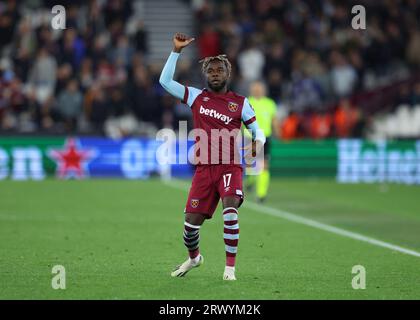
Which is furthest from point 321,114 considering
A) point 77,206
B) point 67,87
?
point 77,206

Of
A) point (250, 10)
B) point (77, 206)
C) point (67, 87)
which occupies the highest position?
point (250, 10)

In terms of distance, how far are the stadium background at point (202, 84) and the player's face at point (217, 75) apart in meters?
10.7

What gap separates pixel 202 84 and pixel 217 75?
1857 centimetres

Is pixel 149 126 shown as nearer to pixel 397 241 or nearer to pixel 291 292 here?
pixel 397 241

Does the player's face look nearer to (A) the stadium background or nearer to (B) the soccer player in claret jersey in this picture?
(B) the soccer player in claret jersey

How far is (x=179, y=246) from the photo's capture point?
12.9 m

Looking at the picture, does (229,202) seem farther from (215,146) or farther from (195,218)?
(215,146)

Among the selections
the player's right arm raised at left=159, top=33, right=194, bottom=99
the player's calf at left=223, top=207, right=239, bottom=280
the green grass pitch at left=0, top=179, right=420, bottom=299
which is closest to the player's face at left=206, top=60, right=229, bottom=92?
the player's right arm raised at left=159, top=33, right=194, bottom=99

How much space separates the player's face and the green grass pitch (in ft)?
6.23

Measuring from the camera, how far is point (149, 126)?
2627 centimetres

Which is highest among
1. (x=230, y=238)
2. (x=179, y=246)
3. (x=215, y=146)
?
(x=215, y=146)

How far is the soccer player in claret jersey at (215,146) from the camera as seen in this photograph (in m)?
10.1

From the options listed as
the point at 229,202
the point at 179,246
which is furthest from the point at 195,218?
the point at 179,246
